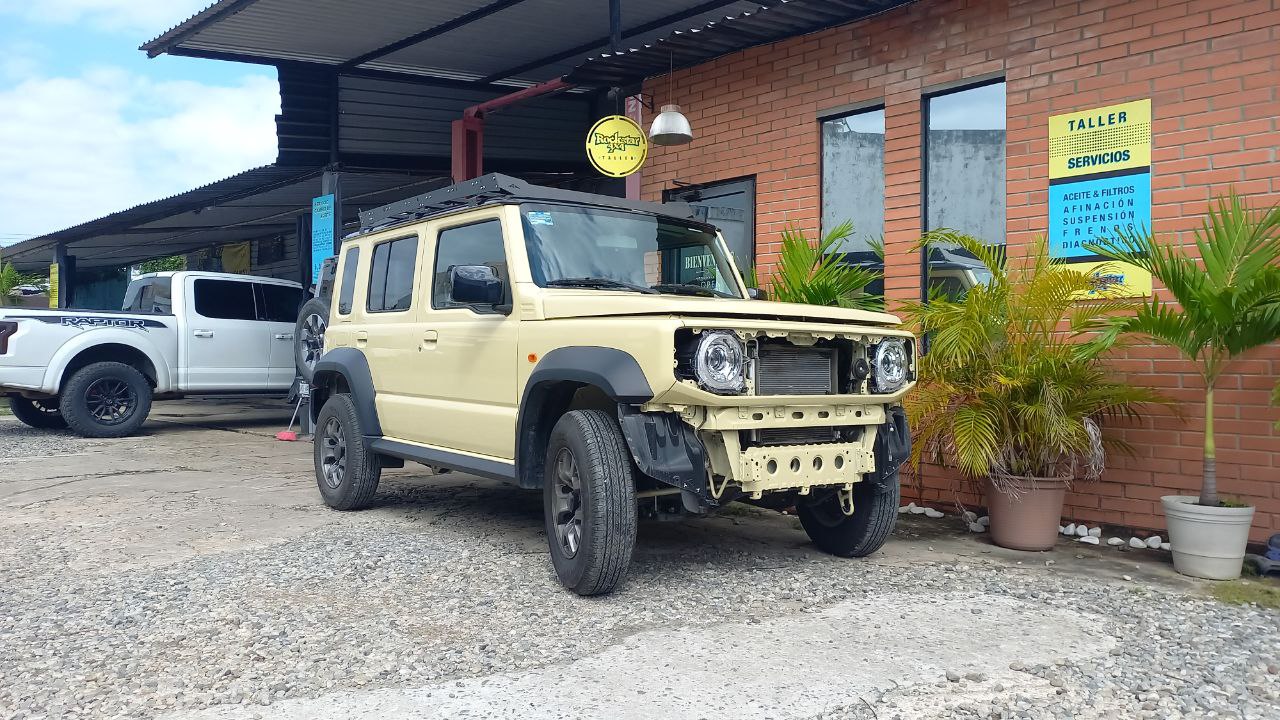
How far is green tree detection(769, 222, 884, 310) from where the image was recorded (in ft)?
21.5

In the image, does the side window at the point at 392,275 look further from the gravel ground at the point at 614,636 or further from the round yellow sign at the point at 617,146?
the round yellow sign at the point at 617,146

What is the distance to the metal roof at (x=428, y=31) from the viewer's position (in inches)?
354

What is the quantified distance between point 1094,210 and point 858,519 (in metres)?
2.50

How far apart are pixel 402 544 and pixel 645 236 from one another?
226 cm

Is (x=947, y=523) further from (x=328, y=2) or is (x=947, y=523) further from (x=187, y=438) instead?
(x=187, y=438)

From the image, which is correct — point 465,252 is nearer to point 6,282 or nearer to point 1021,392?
point 1021,392

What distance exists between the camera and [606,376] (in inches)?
169

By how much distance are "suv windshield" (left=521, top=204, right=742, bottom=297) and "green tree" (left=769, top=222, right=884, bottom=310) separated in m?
0.81

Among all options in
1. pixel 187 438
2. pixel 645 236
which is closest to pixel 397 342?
pixel 645 236

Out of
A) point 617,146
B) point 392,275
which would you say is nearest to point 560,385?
point 392,275

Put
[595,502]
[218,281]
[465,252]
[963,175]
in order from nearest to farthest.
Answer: [595,502], [465,252], [963,175], [218,281]

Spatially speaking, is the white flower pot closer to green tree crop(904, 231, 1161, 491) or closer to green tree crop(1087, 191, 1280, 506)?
green tree crop(1087, 191, 1280, 506)

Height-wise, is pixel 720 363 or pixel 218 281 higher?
pixel 218 281

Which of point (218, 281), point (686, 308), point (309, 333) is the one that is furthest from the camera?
point (218, 281)
